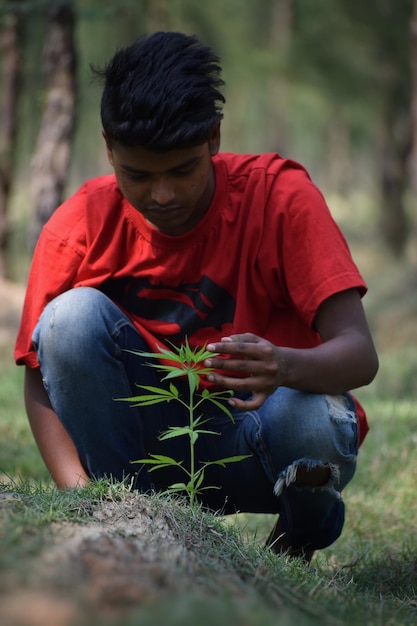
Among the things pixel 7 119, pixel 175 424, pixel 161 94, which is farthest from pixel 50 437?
pixel 7 119

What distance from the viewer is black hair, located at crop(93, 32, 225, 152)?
238cm

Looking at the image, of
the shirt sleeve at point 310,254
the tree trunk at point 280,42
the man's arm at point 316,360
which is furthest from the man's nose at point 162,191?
the tree trunk at point 280,42

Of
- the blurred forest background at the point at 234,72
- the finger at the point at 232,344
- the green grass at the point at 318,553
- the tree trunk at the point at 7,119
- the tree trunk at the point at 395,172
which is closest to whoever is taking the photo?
the green grass at the point at 318,553

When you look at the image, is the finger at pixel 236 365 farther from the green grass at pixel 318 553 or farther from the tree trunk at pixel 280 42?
the tree trunk at pixel 280 42

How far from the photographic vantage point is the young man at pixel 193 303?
2410 millimetres

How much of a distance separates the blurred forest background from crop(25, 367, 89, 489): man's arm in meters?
1.07

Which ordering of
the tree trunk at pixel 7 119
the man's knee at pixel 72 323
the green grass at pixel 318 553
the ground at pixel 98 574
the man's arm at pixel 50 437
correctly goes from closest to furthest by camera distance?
the ground at pixel 98 574 → the green grass at pixel 318 553 → the man's knee at pixel 72 323 → the man's arm at pixel 50 437 → the tree trunk at pixel 7 119

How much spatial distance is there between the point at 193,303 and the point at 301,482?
0.62m

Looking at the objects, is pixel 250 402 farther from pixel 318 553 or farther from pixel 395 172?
pixel 395 172

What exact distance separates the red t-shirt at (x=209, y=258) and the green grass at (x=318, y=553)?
0.59 m

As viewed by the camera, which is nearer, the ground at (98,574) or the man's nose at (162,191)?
the ground at (98,574)

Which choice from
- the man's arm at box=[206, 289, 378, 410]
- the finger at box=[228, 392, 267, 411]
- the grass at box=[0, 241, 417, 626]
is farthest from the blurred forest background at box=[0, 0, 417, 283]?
the grass at box=[0, 241, 417, 626]

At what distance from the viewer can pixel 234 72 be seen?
21938mm

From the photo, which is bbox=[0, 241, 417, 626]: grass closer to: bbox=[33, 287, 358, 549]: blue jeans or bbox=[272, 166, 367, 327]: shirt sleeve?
bbox=[33, 287, 358, 549]: blue jeans
